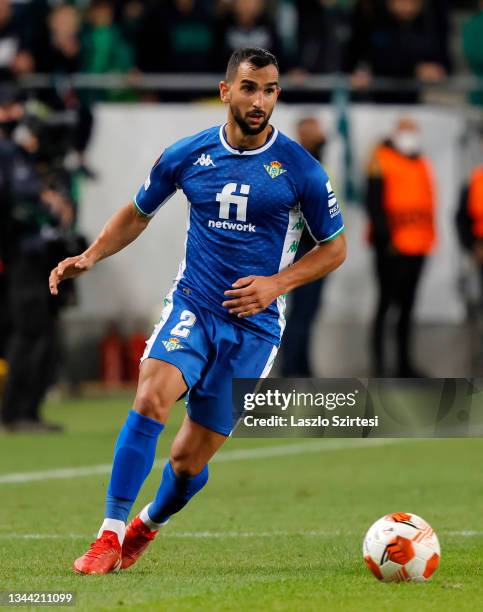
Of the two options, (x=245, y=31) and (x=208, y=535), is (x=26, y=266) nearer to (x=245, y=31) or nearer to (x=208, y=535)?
(x=245, y=31)

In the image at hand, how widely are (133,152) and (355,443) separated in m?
5.34

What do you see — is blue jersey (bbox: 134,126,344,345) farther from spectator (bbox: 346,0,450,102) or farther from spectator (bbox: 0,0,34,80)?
spectator (bbox: 346,0,450,102)

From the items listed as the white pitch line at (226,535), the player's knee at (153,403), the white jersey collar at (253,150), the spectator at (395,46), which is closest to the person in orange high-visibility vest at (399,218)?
the spectator at (395,46)

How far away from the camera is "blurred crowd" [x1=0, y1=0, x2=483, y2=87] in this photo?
56.5 feet

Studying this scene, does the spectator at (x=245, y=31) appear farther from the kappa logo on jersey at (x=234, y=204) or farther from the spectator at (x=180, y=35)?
the kappa logo on jersey at (x=234, y=204)

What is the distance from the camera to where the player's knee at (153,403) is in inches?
273

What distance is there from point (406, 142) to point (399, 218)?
0.81 meters

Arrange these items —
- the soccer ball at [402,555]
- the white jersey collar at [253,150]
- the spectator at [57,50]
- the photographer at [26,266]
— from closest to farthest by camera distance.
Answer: the soccer ball at [402,555] < the white jersey collar at [253,150] < the photographer at [26,266] < the spectator at [57,50]

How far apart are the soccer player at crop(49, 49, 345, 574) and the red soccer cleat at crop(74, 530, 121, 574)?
72 millimetres

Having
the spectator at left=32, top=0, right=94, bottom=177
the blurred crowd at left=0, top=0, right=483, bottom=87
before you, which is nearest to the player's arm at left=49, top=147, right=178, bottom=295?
the spectator at left=32, top=0, right=94, bottom=177

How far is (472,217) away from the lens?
1673cm

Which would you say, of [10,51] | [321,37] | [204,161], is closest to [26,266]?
[10,51]

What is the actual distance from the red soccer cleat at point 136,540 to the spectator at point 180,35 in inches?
429

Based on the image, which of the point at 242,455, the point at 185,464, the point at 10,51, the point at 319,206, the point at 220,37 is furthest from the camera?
the point at 220,37
